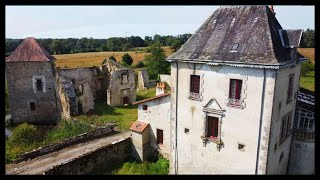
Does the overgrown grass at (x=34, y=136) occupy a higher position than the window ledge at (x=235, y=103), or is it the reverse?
the window ledge at (x=235, y=103)

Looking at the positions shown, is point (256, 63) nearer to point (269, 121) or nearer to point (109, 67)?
point (269, 121)

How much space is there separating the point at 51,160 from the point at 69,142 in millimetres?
2805

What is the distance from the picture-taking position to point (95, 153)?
18.1 meters

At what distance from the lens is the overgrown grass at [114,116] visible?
91.1ft

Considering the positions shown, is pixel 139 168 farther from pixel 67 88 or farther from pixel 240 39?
pixel 67 88

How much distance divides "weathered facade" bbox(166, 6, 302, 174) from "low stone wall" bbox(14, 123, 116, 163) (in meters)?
8.49

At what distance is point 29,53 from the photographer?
2944 cm

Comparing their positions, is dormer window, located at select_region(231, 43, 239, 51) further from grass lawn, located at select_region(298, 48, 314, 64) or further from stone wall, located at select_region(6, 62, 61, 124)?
stone wall, located at select_region(6, 62, 61, 124)

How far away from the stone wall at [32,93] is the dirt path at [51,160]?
10490 mm

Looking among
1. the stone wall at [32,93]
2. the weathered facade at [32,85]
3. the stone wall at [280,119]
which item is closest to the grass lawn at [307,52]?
the stone wall at [280,119]

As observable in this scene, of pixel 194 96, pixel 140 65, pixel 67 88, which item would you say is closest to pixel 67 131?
pixel 67 88

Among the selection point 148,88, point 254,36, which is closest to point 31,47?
point 148,88

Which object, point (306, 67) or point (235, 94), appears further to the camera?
point (306, 67)

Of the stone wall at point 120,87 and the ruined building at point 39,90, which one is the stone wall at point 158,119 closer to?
the ruined building at point 39,90
